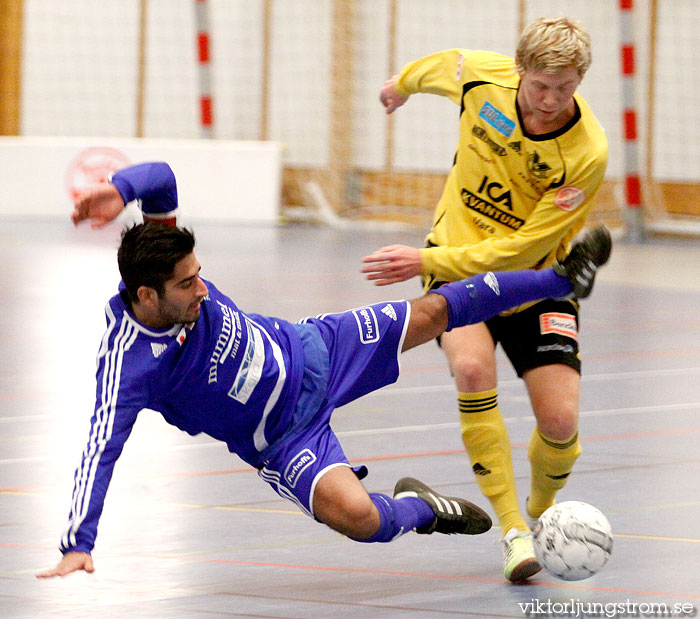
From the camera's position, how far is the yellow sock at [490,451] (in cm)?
367

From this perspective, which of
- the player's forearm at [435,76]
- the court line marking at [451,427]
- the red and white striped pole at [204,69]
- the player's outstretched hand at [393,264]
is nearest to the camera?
the player's outstretched hand at [393,264]

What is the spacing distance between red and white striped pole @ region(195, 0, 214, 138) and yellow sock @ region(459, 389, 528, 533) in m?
10.4

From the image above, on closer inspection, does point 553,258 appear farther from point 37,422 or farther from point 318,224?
point 318,224

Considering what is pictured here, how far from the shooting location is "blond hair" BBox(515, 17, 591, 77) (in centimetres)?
345

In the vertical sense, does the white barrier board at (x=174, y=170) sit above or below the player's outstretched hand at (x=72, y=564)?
above

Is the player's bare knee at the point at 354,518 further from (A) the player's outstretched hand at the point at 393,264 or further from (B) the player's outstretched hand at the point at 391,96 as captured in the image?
(B) the player's outstretched hand at the point at 391,96

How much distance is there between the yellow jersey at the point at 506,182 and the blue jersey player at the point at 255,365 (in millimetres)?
121

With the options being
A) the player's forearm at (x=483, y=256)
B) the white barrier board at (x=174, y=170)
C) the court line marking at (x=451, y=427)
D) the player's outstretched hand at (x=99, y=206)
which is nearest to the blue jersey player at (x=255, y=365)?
the player's outstretched hand at (x=99, y=206)

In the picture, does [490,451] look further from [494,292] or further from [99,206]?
[99,206]

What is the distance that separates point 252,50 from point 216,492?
11.3 metres

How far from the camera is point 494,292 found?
11.9 ft

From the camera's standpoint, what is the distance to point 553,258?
3.93m

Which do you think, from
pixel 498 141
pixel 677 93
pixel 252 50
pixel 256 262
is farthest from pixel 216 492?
pixel 252 50

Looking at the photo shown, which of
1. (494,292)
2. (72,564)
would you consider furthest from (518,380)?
(72,564)
